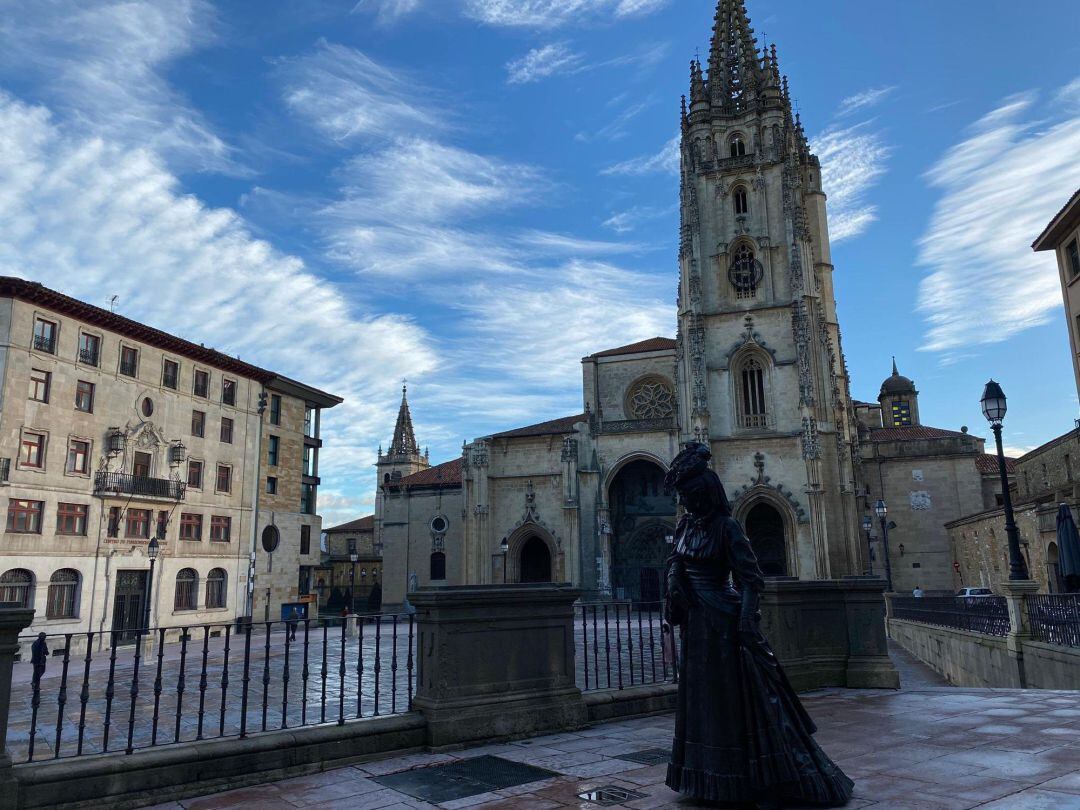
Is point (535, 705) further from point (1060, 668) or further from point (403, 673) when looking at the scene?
point (1060, 668)

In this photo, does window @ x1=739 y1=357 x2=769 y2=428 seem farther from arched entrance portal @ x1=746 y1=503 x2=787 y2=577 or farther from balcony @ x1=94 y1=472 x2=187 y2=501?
balcony @ x1=94 y1=472 x2=187 y2=501

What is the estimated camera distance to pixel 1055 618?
14.0 meters

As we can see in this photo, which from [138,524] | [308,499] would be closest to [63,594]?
[138,524]

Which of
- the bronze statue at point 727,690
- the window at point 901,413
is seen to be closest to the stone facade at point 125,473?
the bronze statue at point 727,690

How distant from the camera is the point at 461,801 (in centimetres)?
520

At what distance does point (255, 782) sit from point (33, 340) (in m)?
27.9

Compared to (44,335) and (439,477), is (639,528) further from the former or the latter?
(44,335)

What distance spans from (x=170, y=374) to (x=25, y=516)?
29.8ft

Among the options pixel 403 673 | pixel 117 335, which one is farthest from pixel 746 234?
pixel 403 673

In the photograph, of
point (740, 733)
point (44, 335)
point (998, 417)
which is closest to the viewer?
point (740, 733)

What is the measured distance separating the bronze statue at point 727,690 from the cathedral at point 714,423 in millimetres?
33622

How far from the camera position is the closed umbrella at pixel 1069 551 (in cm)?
1820

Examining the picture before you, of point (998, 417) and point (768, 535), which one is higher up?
point (998, 417)

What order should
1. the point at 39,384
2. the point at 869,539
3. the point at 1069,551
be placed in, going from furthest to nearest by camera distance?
1. the point at 869,539
2. the point at 39,384
3. the point at 1069,551
